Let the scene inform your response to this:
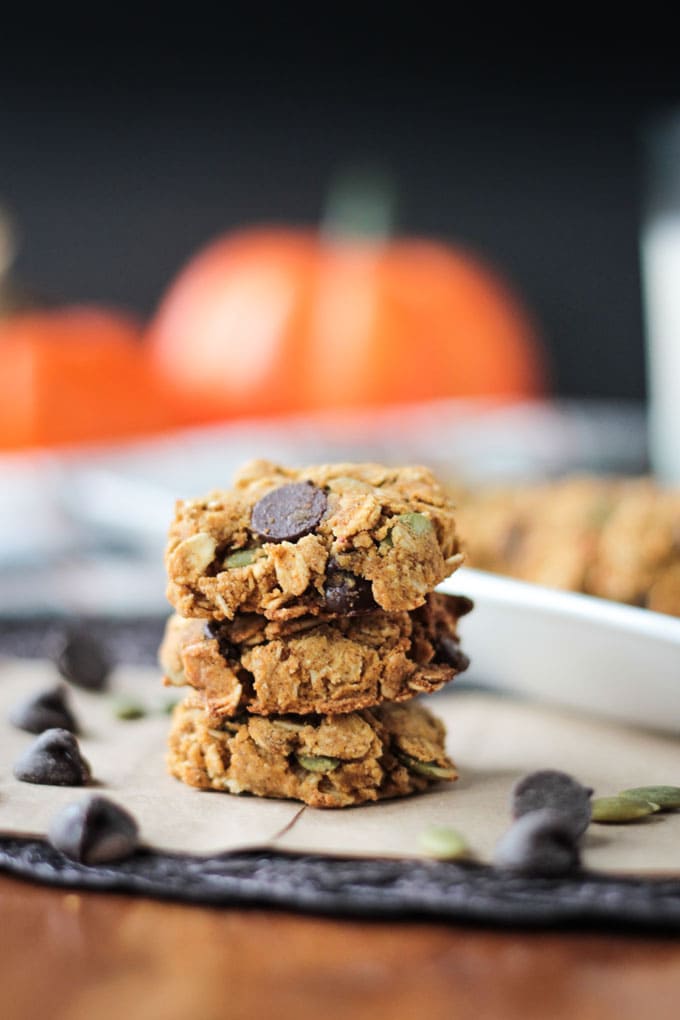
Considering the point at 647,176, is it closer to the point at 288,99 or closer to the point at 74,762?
the point at 288,99

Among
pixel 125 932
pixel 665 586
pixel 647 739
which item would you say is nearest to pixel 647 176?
pixel 665 586

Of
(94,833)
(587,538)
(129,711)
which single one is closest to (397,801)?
(94,833)

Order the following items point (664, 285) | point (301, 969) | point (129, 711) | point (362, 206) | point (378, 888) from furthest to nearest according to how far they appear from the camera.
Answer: point (362, 206)
point (664, 285)
point (129, 711)
point (378, 888)
point (301, 969)

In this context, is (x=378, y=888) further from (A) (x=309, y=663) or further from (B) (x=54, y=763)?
(B) (x=54, y=763)

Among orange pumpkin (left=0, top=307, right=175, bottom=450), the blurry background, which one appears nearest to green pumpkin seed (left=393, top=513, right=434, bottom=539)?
the blurry background

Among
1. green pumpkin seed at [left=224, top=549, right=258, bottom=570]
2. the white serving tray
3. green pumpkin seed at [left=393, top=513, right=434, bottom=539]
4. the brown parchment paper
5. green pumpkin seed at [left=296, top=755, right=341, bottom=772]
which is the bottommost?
the brown parchment paper

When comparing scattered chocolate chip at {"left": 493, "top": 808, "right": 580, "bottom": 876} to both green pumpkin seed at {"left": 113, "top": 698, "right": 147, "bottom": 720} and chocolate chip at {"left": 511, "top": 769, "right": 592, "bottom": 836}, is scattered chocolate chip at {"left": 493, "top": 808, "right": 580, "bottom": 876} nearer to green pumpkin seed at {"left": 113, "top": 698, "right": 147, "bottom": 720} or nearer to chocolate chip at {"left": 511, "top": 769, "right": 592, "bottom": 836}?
chocolate chip at {"left": 511, "top": 769, "right": 592, "bottom": 836}
